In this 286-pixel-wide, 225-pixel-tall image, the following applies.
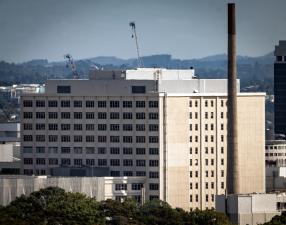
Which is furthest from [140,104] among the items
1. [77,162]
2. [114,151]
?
[77,162]

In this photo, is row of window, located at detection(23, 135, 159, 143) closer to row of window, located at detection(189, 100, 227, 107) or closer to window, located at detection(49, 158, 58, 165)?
window, located at detection(49, 158, 58, 165)

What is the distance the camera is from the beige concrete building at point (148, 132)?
18775 cm

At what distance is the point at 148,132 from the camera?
18762 centimetres

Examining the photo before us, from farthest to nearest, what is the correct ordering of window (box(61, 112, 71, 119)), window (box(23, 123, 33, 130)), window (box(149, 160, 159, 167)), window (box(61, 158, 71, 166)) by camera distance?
window (box(23, 123, 33, 130)) → window (box(61, 112, 71, 119)) → window (box(61, 158, 71, 166)) → window (box(149, 160, 159, 167))

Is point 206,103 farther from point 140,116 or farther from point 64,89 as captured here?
point 64,89

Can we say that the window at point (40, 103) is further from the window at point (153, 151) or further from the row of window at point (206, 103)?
the row of window at point (206, 103)

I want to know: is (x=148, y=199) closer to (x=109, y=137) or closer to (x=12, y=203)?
(x=109, y=137)

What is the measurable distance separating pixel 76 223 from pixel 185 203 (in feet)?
104

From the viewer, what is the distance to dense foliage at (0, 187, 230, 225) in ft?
514

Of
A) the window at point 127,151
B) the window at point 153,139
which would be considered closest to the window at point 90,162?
the window at point 127,151

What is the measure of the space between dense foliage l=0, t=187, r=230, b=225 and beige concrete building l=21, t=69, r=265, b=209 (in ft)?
62.6

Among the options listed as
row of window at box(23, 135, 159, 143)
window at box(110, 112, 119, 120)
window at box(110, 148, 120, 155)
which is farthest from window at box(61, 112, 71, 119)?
window at box(110, 148, 120, 155)

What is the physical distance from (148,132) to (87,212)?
A: 2896 centimetres

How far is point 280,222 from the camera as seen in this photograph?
153 meters
